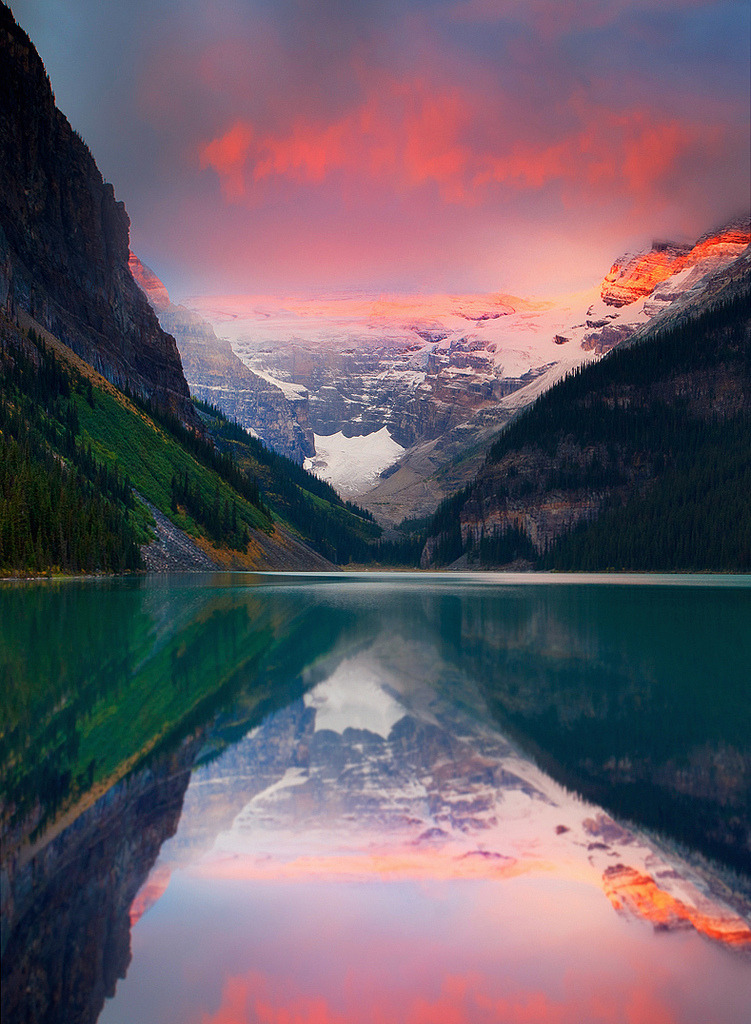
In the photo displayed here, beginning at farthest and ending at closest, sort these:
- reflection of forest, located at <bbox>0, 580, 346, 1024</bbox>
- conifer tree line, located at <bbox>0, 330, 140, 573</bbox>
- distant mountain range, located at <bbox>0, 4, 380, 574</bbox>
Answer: distant mountain range, located at <bbox>0, 4, 380, 574</bbox>
conifer tree line, located at <bbox>0, 330, 140, 573</bbox>
reflection of forest, located at <bbox>0, 580, 346, 1024</bbox>

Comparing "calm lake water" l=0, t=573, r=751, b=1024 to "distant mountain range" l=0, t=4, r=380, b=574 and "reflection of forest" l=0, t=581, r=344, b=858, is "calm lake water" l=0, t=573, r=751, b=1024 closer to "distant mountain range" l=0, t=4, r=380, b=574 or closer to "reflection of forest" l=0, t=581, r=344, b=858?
"reflection of forest" l=0, t=581, r=344, b=858

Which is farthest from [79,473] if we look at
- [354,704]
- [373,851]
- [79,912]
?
[79,912]

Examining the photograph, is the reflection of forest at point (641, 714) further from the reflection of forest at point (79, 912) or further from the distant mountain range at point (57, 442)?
the distant mountain range at point (57, 442)

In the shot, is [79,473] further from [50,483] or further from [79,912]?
[79,912]

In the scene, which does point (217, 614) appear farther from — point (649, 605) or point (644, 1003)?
point (644, 1003)

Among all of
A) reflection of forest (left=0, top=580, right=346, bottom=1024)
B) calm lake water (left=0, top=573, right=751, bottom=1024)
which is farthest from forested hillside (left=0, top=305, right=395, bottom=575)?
calm lake water (left=0, top=573, right=751, bottom=1024)

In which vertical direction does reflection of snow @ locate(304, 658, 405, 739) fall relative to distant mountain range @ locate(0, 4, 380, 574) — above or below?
below

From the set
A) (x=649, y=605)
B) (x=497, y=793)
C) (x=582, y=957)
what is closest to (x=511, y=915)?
(x=582, y=957)
